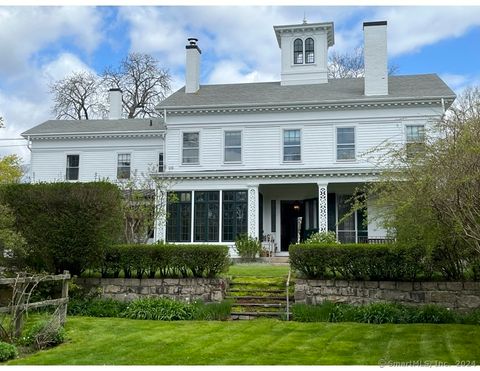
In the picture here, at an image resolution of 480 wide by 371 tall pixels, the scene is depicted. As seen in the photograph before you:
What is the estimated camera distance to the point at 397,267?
43.3 ft

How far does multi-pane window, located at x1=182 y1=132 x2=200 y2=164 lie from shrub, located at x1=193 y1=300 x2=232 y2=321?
12.8m

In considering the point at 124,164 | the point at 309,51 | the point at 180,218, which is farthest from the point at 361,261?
the point at 124,164

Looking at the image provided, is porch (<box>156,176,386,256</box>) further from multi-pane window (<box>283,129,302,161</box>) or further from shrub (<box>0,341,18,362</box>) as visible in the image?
shrub (<box>0,341,18,362</box>)

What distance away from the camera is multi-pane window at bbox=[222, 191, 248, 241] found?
78.5ft

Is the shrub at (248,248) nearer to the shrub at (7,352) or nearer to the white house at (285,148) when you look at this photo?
the white house at (285,148)

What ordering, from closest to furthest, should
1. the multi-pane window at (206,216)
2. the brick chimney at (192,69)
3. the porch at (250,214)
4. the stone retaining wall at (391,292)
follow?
the stone retaining wall at (391,292)
the porch at (250,214)
the multi-pane window at (206,216)
the brick chimney at (192,69)

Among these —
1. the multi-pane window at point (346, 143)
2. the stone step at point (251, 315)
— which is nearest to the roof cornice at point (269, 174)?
the multi-pane window at point (346, 143)

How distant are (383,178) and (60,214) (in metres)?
8.09

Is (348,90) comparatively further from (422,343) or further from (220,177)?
(422,343)

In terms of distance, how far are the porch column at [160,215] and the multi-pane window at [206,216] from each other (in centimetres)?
146

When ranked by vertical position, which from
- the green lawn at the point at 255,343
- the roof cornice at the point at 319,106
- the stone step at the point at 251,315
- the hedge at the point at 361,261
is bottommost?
the stone step at the point at 251,315

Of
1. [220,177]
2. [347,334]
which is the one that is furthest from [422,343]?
[220,177]

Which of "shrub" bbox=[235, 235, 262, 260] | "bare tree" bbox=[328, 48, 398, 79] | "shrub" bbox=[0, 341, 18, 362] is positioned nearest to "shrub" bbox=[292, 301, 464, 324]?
"shrub" bbox=[0, 341, 18, 362]

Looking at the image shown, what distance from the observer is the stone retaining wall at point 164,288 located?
549 inches
